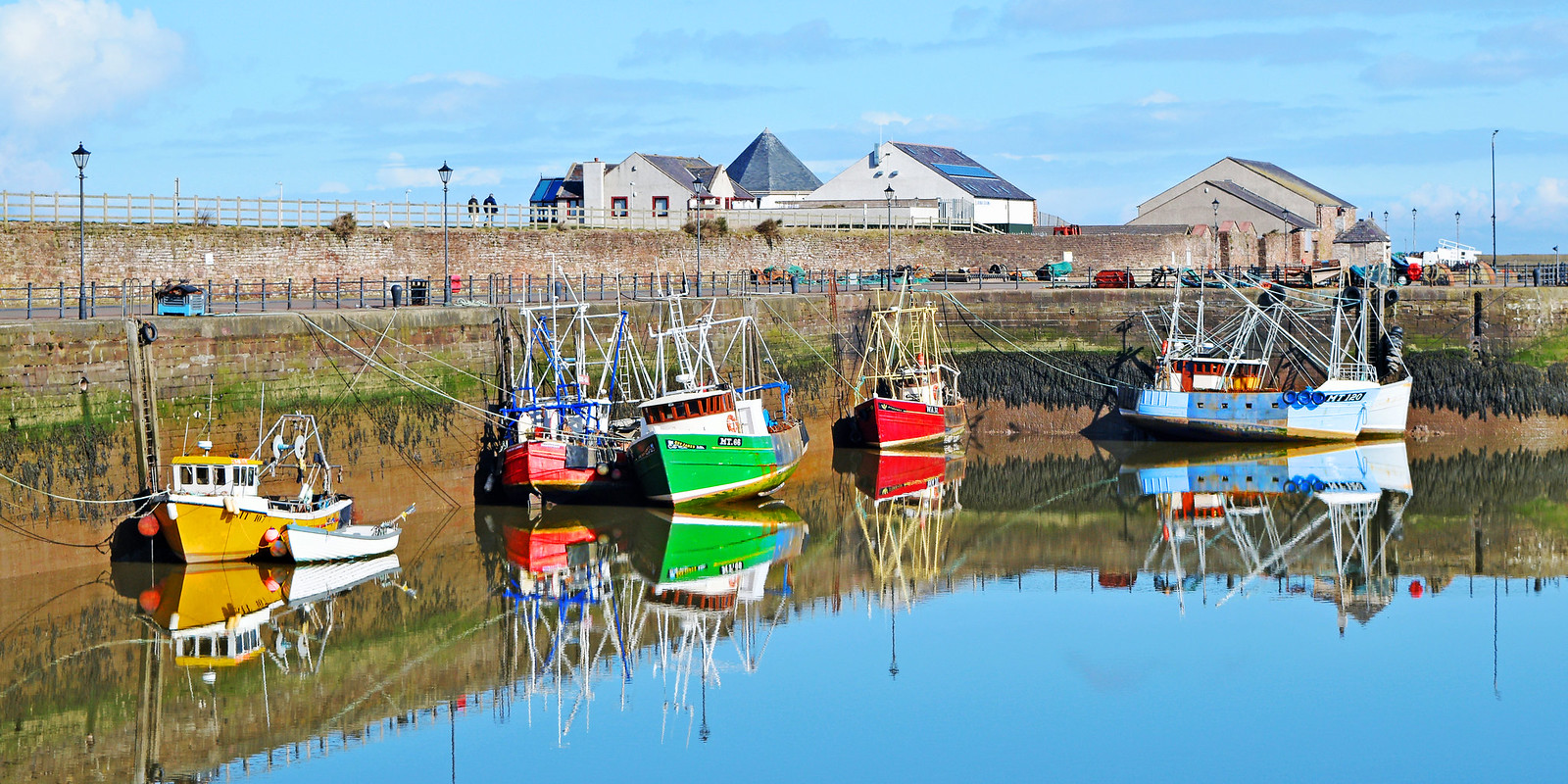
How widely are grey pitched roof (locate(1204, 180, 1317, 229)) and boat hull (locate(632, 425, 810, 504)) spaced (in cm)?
4831

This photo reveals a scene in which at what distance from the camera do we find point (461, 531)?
28.9 m

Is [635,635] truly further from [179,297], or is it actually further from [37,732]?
[179,297]

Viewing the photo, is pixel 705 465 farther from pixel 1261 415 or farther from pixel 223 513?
pixel 1261 415

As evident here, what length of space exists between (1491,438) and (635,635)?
28386 mm

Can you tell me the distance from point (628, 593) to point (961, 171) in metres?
54.0

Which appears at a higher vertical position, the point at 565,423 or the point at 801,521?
the point at 565,423

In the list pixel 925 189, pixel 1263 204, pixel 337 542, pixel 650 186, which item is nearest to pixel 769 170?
pixel 925 189

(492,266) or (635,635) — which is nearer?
(635,635)

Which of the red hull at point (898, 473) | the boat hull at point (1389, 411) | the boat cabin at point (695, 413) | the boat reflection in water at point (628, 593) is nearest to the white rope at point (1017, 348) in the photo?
the red hull at point (898, 473)

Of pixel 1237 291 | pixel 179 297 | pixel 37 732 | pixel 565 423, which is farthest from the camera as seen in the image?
pixel 1237 291

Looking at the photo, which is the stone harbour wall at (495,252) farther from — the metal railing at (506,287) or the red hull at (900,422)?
the red hull at (900,422)

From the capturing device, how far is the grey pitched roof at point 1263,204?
73.4m

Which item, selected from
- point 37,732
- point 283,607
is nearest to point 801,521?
point 283,607

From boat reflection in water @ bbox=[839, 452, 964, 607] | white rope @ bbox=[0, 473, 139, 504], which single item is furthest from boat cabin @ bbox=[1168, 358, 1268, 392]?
white rope @ bbox=[0, 473, 139, 504]
